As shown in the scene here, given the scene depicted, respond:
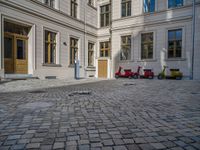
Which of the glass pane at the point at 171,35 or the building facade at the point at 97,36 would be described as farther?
the glass pane at the point at 171,35

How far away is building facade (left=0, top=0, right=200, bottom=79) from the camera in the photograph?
12.4 metres

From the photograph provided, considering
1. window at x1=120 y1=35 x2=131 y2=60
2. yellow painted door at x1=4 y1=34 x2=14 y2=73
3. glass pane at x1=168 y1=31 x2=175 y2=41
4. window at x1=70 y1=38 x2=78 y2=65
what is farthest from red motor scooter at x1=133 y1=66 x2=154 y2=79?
yellow painted door at x1=4 y1=34 x2=14 y2=73

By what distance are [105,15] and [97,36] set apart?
279 centimetres

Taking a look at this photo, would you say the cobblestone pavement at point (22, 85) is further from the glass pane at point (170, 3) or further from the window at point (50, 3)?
the glass pane at point (170, 3)

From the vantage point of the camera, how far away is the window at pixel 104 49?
21.0m

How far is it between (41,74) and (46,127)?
11.4 metres

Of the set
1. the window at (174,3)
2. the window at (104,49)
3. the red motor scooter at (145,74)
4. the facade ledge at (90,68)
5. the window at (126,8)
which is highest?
A: the window at (126,8)

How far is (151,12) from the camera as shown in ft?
54.5

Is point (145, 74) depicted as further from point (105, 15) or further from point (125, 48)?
point (105, 15)

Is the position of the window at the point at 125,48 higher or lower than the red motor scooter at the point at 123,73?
higher

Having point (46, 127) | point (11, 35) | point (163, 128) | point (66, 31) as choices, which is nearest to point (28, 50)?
point (11, 35)

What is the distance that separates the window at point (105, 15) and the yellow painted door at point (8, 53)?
1218 cm


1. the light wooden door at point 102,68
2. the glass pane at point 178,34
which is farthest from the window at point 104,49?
the glass pane at point 178,34

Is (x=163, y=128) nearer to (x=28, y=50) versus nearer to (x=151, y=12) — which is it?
(x=28, y=50)
